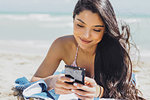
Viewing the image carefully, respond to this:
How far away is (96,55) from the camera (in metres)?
3.20

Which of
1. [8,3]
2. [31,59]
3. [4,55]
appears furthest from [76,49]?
[8,3]

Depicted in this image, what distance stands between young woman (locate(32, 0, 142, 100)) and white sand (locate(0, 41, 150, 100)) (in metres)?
0.74

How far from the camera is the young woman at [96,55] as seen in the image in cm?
259

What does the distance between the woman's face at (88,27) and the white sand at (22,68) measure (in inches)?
55.4

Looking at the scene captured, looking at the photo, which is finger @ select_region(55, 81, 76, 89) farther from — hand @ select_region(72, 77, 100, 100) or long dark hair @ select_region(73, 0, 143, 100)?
long dark hair @ select_region(73, 0, 143, 100)

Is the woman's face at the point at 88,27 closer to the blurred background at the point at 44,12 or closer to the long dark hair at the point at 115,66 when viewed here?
the long dark hair at the point at 115,66

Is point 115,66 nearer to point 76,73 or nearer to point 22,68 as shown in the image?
point 76,73

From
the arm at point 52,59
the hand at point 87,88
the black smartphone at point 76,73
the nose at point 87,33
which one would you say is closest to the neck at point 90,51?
the arm at point 52,59

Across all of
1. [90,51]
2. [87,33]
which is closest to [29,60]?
[90,51]

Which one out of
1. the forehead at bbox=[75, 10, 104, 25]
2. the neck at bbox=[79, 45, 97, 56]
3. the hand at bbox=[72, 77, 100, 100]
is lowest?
the hand at bbox=[72, 77, 100, 100]

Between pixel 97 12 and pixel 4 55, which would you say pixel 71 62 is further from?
pixel 4 55

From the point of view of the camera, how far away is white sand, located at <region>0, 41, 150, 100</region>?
386 cm

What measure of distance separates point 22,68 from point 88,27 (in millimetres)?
2891

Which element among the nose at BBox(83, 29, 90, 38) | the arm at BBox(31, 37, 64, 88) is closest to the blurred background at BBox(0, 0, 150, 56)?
the arm at BBox(31, 37, 64, 88)
